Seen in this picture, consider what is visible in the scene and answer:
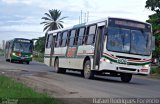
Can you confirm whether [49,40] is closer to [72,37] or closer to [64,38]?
[64,38]

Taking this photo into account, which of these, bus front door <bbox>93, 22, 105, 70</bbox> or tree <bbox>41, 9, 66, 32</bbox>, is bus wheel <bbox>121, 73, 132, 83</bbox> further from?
tree <bbox>41, 9, 66, 32</bbox>

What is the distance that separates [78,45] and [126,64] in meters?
4.72

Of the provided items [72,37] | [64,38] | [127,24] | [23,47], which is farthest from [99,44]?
[23,47]

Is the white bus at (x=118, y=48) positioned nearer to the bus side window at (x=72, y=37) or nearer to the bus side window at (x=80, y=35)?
the bus side window at (x=80, y=35)

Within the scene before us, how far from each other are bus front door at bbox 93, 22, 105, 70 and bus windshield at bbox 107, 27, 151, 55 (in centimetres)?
61

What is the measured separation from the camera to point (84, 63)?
23906mm

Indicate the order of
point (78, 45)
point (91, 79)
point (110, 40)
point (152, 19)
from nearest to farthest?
point (110, 40) → point (91, 79) → point (78, 45) → point (152, 19)

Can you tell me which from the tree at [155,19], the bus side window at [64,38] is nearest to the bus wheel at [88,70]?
the bus side window at [64,38]

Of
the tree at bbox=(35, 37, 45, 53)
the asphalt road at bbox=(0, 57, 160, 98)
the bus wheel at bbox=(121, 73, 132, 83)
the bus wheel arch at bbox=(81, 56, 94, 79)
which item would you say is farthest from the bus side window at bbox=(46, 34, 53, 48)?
the tree at bbox=(35, 37, 45, 53)

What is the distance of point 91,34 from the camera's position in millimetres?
23297

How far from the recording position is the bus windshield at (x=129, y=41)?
2130 cm

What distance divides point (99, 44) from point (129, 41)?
5.07 feet

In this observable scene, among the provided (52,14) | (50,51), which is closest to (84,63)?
(50,51)

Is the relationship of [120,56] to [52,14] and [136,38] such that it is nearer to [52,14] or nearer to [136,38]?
[136,38]
